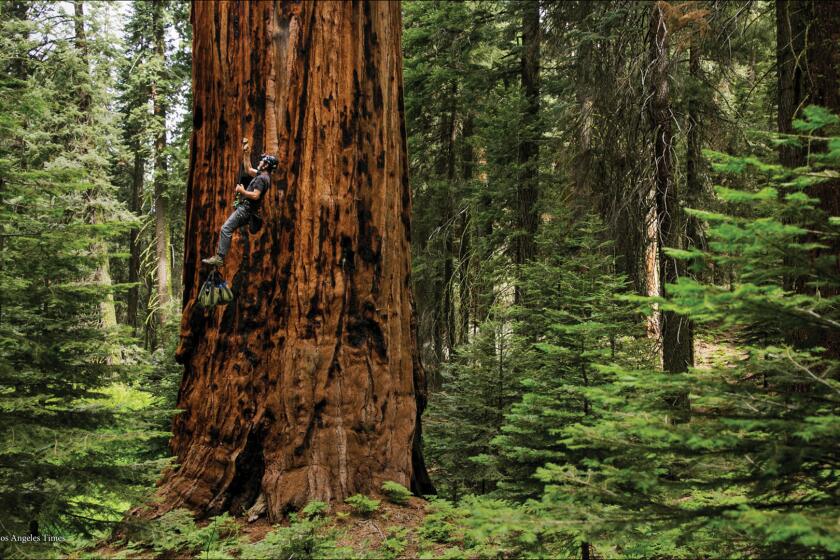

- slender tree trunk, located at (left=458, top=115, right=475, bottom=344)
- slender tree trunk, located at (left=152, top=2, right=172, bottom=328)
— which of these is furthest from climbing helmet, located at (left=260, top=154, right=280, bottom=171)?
slender tree trunk, located at (left=152, top=2, right=172, bottom=328)

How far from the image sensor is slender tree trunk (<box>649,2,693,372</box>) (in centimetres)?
822

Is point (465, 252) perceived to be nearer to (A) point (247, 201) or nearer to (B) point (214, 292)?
(A) point (247, 201)

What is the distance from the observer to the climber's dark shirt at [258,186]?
14.5ft

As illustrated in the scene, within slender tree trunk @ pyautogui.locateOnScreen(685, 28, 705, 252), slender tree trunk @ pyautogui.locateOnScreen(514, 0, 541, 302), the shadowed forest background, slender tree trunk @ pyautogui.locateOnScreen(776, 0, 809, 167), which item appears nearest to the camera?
the shadowed forest background

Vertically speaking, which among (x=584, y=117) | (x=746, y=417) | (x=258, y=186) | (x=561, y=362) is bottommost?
(x=561, y=362)

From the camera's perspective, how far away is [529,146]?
37.4 ft

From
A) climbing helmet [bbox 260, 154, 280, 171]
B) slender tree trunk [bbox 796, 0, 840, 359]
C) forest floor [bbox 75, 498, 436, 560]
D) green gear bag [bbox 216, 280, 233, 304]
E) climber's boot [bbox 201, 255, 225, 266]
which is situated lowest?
forest floor [bbox 75, 498, 436, 560]

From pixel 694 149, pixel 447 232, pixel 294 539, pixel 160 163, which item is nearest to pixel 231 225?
pixel 294 539

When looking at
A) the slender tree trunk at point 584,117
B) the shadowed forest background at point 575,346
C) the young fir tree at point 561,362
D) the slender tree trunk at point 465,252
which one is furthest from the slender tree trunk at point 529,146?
the young fir tree at point 561,362

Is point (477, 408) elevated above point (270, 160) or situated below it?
below

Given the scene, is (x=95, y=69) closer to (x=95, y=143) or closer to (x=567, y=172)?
(x=95, y=143)

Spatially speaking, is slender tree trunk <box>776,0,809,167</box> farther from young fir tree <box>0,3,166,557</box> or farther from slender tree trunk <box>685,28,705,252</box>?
young fir tree <box>0,3,166,557</box>

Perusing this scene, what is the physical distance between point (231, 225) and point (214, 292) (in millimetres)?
530

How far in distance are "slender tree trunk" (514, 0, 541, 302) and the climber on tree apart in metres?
7.06
